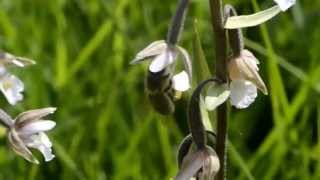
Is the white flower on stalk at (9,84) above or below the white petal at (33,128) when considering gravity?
above

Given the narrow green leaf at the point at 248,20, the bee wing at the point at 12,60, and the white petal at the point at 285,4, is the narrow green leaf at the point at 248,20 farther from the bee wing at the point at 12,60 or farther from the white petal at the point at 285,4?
the bee wing at the point at 12,60

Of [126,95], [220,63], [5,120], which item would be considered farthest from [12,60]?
[126,95]

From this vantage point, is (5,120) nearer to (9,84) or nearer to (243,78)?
(9,84)

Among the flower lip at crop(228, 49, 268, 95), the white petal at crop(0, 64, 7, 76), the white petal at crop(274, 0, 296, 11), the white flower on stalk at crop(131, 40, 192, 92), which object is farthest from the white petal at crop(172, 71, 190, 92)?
the white petal at crop(0, 64, 7, 76)

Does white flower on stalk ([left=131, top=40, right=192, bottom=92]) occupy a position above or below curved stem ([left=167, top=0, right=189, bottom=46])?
below

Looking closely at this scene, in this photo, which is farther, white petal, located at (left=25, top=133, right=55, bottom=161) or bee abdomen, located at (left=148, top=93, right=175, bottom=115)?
white petal, located at (left=25, top=133, right=55, bottom=161)

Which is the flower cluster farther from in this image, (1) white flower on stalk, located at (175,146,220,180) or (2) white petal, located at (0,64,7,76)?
(1) white flower on stalk, located at (175,146,220,180)

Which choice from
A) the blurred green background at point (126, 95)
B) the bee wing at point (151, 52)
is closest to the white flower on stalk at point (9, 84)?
the bee wing at point (151, 52)
